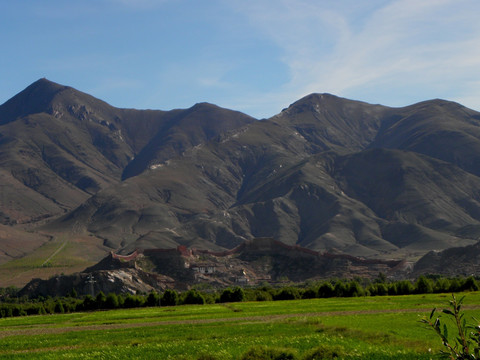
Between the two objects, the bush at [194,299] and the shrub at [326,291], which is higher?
the bush at [194,299]

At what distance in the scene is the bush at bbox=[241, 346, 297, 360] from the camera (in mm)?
28000

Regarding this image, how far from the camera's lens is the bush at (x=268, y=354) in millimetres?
→ 28000

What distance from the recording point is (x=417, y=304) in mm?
57281

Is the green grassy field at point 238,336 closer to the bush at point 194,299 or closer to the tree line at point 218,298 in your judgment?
the tree line at point 218,298

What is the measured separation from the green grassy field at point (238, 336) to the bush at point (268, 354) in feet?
1.78

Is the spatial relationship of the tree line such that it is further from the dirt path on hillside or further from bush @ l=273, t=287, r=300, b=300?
the dirt path on hillside

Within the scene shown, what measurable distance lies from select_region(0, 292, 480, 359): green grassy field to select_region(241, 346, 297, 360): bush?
54 cm

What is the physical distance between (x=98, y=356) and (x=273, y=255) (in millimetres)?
166481

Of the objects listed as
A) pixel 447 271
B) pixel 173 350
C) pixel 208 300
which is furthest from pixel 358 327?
pixel 447 271

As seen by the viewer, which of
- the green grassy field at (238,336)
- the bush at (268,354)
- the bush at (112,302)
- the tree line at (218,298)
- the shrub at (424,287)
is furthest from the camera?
the bush at (112,302)

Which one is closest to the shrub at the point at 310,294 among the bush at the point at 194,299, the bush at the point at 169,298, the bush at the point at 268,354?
the bush at the point at 194,299

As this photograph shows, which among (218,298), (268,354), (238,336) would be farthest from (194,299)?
(268,354)

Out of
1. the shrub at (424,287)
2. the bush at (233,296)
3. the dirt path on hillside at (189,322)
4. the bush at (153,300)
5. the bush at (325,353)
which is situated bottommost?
the shrub at (424,287)

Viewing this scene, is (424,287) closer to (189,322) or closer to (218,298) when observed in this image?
(218,298)
